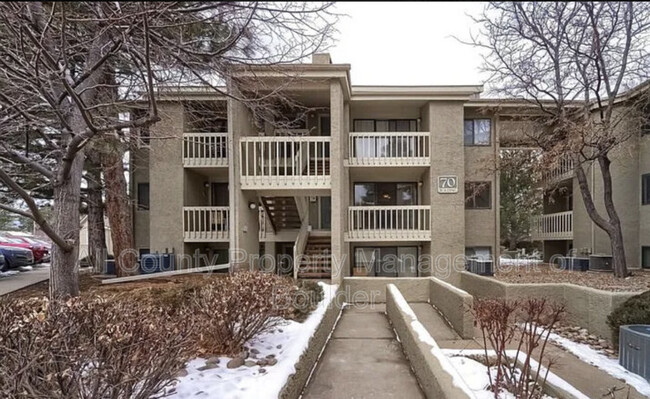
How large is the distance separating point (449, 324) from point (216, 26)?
791cm

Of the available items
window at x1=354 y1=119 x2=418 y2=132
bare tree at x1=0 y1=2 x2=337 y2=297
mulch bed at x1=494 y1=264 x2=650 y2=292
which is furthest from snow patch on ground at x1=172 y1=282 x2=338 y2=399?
window at x1=354 y1=119 x2=418 y2=132

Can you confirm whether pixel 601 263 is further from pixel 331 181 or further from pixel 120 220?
pixel 120 220

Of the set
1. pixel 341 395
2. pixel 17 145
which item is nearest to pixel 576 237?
pixel 341 395

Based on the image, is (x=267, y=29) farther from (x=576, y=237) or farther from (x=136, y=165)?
(x=576, y=237)

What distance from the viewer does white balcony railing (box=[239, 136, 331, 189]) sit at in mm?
11320

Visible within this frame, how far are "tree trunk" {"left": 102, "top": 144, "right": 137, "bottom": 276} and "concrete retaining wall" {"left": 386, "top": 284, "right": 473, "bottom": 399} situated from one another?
8.75 m

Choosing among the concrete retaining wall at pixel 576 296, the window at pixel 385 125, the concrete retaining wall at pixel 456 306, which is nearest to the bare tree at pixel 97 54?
the concrete retaining wall at pixel 456 306

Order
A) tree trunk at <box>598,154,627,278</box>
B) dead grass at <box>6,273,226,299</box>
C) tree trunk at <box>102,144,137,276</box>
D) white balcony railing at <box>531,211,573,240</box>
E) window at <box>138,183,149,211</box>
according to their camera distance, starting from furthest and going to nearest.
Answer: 1. white balcony railing at <box>531,211,573,240</box>
2. window at <box>138,183,149,211</box>
3. tree trunk at <box>102,144,137,276</box>
4. tree trunk at <box>598,154,627,278</box>
5. dead grass at <box>6,273,226,299</box>

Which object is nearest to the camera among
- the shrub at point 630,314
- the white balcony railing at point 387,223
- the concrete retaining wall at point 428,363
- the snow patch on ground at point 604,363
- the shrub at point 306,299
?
the concrete retaining wall at point 428,363

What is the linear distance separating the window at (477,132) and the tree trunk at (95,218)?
43.6ft

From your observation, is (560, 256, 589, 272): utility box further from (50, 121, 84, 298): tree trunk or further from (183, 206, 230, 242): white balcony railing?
A: (50, 121, 84, 298): tree trunk

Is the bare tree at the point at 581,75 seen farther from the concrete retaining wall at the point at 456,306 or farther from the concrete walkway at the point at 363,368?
the concrete walkway at the point at 363,368

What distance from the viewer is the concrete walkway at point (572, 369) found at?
5.46m

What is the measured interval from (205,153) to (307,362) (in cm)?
919
